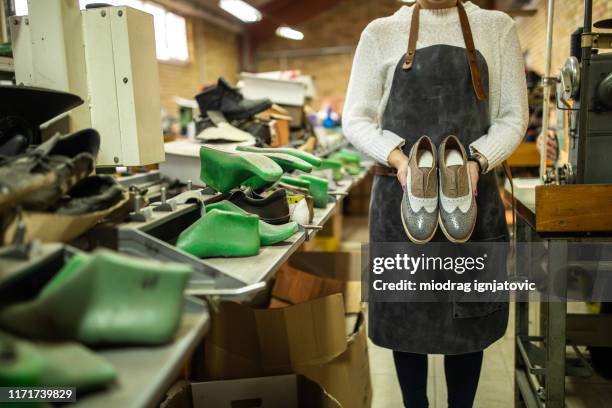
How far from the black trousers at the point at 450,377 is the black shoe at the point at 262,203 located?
0.61 meters

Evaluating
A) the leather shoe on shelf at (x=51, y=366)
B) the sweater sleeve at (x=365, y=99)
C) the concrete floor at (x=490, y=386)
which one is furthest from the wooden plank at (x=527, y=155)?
the leather shoe on shelf at (x=51, y=366)

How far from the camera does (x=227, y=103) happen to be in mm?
2551

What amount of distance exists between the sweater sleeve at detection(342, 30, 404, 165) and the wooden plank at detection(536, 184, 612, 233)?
0.46m

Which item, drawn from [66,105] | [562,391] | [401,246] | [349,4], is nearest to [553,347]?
[562,391]

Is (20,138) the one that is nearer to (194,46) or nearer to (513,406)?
(513,406)

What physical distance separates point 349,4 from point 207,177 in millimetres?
11528

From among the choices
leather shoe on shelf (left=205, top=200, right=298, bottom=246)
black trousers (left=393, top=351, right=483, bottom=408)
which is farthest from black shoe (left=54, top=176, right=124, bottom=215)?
black trousers (left=393, top=351, right=483, bottom=408)

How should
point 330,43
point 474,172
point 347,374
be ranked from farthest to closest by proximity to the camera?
point 330,43
point 347,374
point 474,172

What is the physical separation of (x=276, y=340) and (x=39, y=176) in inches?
43.4

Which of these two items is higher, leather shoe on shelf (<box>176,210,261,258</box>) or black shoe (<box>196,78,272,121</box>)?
black shoe (<box>196,78,272,121</box>)

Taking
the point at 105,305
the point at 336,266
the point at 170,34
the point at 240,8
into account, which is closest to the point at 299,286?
the point at 336,266

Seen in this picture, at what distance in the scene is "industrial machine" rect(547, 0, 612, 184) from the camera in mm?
1558

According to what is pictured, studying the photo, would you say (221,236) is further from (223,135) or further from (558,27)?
(558,27)

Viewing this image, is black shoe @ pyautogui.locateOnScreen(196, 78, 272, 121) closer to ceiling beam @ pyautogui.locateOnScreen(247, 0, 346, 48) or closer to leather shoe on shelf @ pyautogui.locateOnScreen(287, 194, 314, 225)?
leather shoe on shelf @ pyautogui.locateOnScreen(287, 194, 314, 225)
